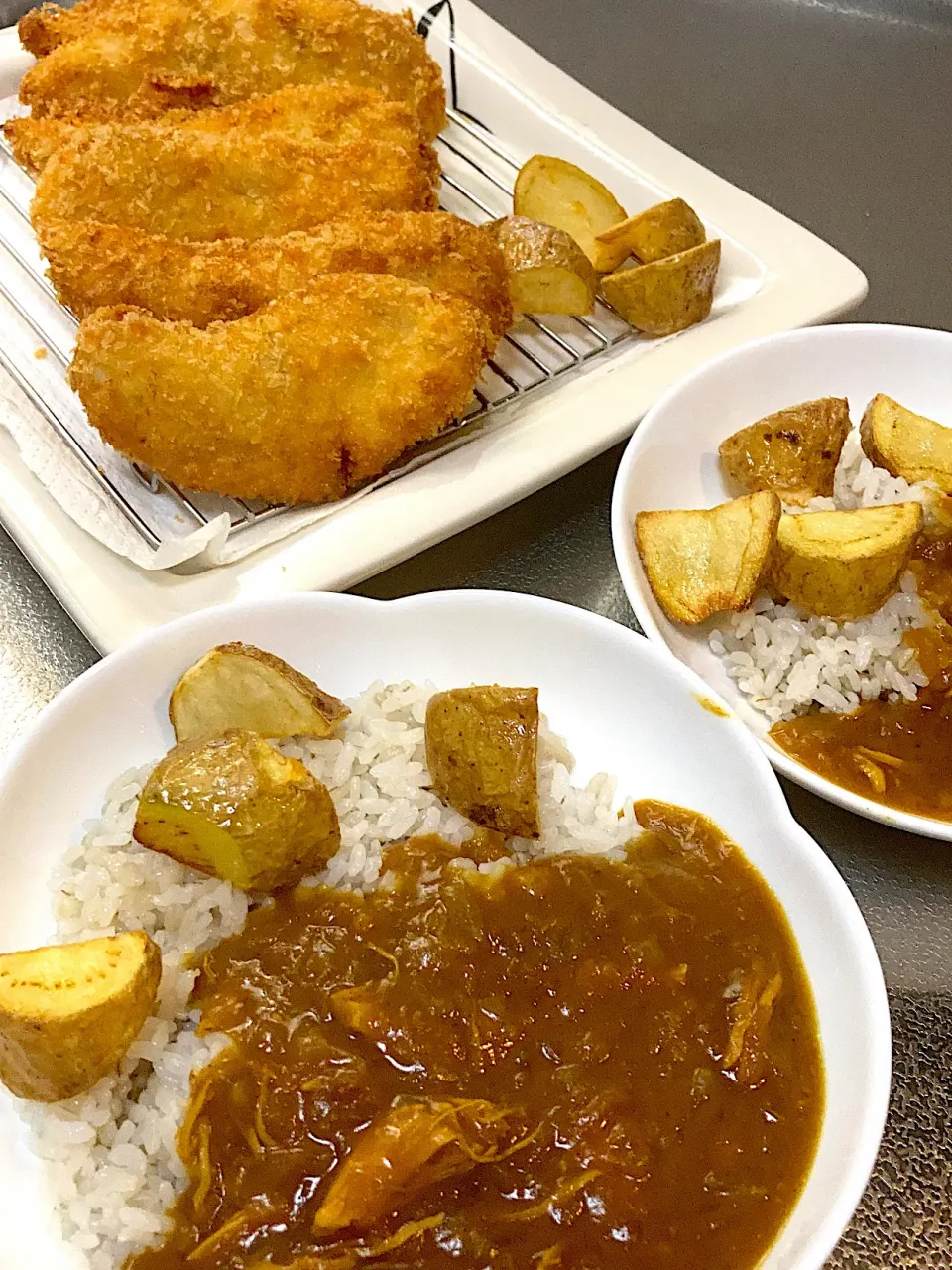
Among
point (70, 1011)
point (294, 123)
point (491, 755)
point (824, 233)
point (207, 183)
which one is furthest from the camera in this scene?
point (824, 233)

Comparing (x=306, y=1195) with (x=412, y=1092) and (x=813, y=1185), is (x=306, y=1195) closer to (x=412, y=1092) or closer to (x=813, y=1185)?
(x=412, y=1092)

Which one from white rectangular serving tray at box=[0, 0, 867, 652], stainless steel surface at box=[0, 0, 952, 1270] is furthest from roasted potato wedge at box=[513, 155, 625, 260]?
stainless steel surface at box=[0, 0, 952, 1270]

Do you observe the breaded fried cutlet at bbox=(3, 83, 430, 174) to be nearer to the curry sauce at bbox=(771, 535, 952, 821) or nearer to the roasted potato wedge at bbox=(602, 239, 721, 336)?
the roasted potato wedge at bbox=(602, 239, 721, 336)

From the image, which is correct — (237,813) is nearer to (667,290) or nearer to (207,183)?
(667,290)

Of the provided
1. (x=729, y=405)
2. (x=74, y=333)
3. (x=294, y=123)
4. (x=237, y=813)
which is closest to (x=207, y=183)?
(x=294, y=123)

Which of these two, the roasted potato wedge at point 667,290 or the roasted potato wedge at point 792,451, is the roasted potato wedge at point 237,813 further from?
the roasted potato wedge at point 667,290

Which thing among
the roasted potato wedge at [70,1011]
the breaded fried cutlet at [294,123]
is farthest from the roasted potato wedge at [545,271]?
the roasted potato wedge at [70,1011]
